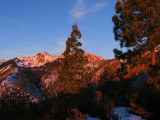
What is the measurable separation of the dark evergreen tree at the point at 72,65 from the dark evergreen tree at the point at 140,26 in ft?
58.9

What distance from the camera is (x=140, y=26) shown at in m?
10.9

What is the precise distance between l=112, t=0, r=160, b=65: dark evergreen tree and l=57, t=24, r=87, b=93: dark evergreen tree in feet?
58.9

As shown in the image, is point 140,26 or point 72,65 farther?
point 72,65

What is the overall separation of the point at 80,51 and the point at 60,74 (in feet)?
19.0

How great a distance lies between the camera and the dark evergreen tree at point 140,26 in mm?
10625

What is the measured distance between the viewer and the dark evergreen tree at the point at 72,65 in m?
29.4

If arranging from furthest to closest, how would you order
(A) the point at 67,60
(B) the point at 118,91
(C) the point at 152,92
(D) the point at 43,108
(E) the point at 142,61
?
(A) the point at 67,60, (E) the point at 142,61, (B) the point at 118,91, (D) the point at 43,108, (C) the point at 152,92

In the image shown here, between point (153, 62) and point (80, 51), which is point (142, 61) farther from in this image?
point (80, 51)

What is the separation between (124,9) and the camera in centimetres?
1182

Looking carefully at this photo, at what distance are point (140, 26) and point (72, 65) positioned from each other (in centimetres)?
2025

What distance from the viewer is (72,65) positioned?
3008cm

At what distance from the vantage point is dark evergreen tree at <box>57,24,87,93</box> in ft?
96.4

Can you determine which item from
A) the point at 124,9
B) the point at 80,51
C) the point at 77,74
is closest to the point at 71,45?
the point at 80,51

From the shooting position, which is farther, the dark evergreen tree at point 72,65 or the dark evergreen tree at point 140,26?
the dark evergreen tree at point 72,65
